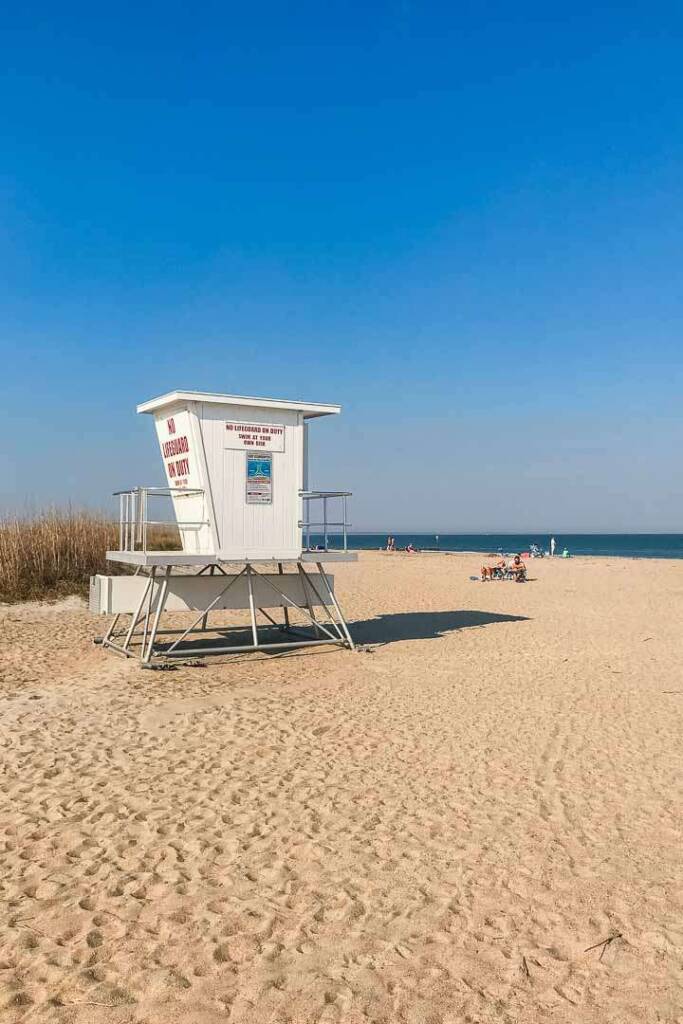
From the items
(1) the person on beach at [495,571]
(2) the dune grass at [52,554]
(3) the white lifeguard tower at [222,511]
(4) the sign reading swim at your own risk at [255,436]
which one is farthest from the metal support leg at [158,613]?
(1) the person on beach at [495,571]

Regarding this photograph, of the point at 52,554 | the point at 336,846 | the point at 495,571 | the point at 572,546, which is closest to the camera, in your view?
the point at 336,846

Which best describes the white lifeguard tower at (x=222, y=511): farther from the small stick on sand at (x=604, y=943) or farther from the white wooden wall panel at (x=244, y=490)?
the small stick on sand at (x=604, y=943)

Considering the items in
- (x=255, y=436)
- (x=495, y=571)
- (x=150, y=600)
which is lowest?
(x=495, y=571)

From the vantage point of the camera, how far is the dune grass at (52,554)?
68.2 ft

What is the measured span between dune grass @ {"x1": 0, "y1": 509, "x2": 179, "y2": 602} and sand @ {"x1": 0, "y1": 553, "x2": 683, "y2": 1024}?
844 centimetres

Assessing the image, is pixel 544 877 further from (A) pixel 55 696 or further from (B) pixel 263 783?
(A) pixel 55 696

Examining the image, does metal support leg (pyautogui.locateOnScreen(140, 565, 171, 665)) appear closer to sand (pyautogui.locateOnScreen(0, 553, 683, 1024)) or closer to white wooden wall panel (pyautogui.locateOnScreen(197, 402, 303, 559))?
sand (pyautogui.locateOnScreen(0, 553, 683, 1024))

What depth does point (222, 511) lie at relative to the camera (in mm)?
13250

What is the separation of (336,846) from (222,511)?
7618mm

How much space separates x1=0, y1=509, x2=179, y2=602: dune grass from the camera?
20781mm

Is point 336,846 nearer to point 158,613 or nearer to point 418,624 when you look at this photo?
point 158,613

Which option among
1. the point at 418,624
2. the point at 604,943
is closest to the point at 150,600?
the point at 418,624

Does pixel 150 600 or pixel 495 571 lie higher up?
pixel 150 600

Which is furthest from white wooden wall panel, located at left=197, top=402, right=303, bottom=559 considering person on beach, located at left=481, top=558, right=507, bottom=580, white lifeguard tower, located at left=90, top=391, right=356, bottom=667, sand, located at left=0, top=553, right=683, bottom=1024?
person on beach, located at left=481, top=558, right=507, bottom=580
